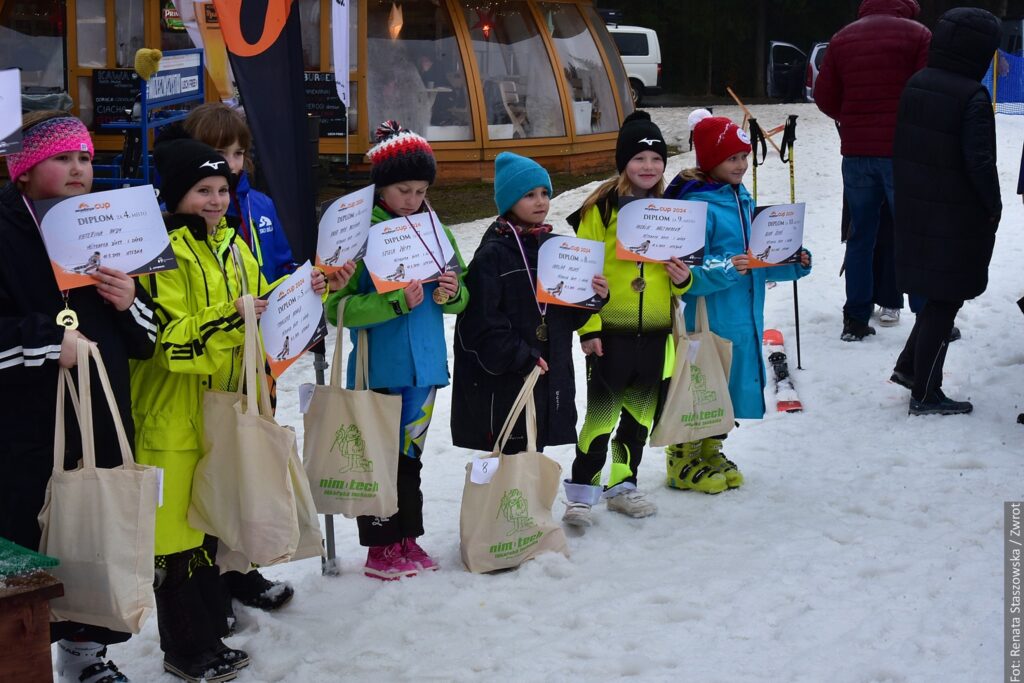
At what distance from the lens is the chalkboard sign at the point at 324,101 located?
14.4 metres

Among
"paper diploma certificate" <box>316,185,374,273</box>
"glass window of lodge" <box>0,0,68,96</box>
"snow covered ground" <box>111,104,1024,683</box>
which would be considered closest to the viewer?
"snow covered ground" <box>111,104,1024,683</box>

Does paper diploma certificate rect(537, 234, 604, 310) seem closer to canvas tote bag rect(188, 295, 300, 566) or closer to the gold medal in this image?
canvas tote bag rect(188, 295, 300, 566)

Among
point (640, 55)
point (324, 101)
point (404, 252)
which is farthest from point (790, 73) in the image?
point (404, 252)

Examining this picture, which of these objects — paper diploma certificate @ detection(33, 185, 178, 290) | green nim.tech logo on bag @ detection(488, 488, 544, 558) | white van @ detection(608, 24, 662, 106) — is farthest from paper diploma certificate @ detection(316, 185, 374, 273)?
white van @ detection(608, 24, 662, 106)

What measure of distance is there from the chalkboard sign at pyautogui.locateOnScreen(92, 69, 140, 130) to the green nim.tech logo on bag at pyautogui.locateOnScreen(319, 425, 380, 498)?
1039cm

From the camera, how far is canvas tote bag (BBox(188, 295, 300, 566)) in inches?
149

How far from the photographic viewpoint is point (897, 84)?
778 cm

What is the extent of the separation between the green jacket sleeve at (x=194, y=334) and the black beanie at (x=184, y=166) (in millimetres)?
309

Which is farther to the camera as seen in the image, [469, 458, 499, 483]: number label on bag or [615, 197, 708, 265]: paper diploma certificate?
[615, 197, 708, 265]: paper diploma certificate

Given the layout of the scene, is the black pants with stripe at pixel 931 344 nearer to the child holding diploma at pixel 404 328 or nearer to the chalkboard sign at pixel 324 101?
the child holding diploma at pixel 404 328

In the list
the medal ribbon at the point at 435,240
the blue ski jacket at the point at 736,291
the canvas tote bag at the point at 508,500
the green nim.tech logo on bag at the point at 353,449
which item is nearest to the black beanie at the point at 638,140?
the blue ski jacket at the point at 736,291

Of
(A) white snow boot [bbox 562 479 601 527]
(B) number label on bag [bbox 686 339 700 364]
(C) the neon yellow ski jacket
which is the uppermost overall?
(C) the neon yellow ski jacket

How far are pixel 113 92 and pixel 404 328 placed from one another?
10799 mm

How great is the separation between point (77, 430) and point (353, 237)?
1.21 metres
